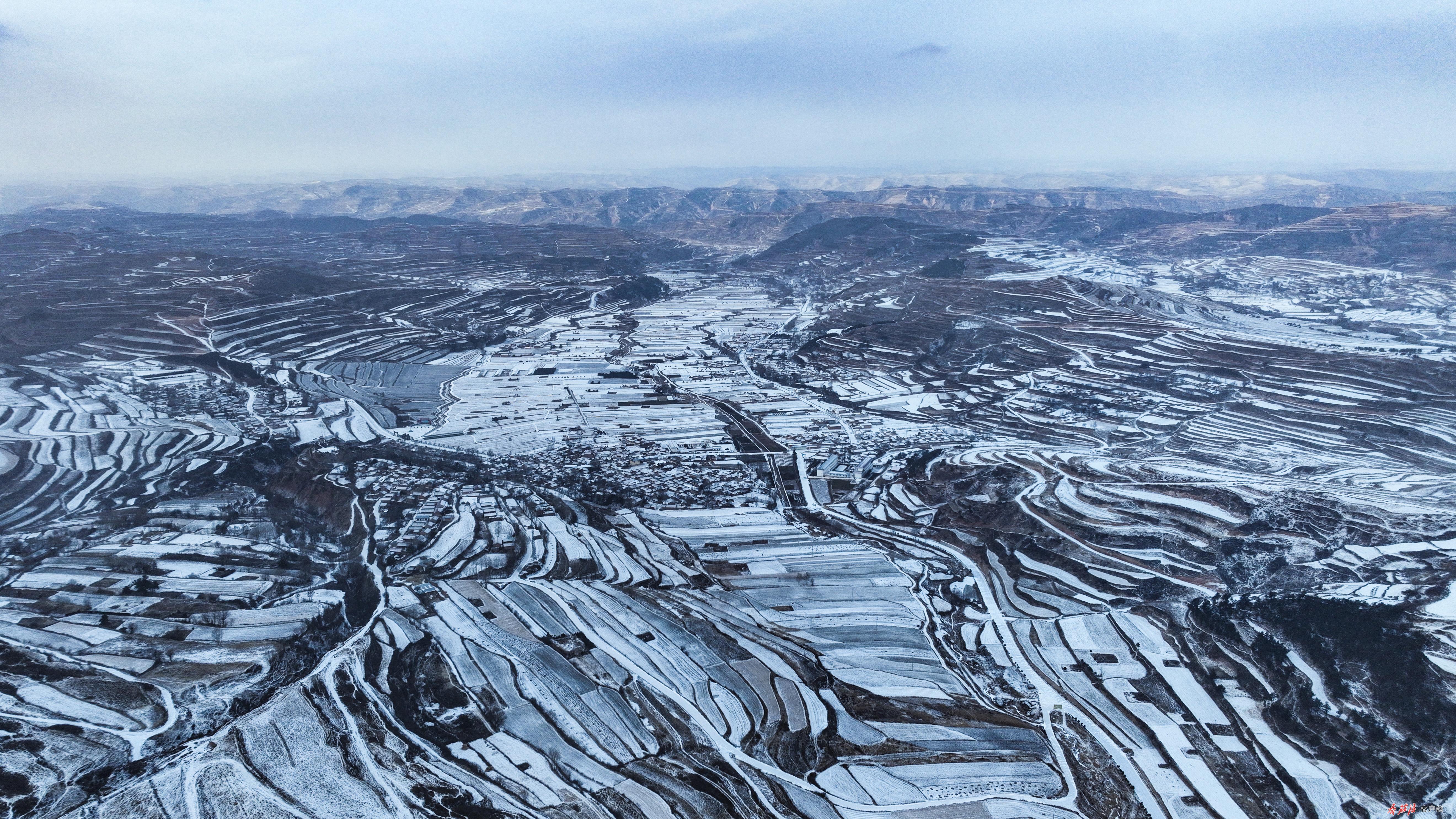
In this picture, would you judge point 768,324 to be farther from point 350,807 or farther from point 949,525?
point 350,807

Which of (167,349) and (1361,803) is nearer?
(1361,803)

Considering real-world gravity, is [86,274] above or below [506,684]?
above

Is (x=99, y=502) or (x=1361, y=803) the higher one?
(x=99, y=502)

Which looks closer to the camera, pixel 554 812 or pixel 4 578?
pixel 554 812

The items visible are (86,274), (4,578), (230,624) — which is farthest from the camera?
(86,274)

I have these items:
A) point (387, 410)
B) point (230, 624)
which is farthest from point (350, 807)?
point (387, 410)

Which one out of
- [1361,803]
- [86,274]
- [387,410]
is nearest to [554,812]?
[1361,803]

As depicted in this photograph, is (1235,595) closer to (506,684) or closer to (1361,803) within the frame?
(1361,803)

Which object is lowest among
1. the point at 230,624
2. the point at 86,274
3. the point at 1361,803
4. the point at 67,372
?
the point at 1361,803

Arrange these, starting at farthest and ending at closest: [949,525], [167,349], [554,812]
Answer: [167,349] → [949,525] → [554,812]
